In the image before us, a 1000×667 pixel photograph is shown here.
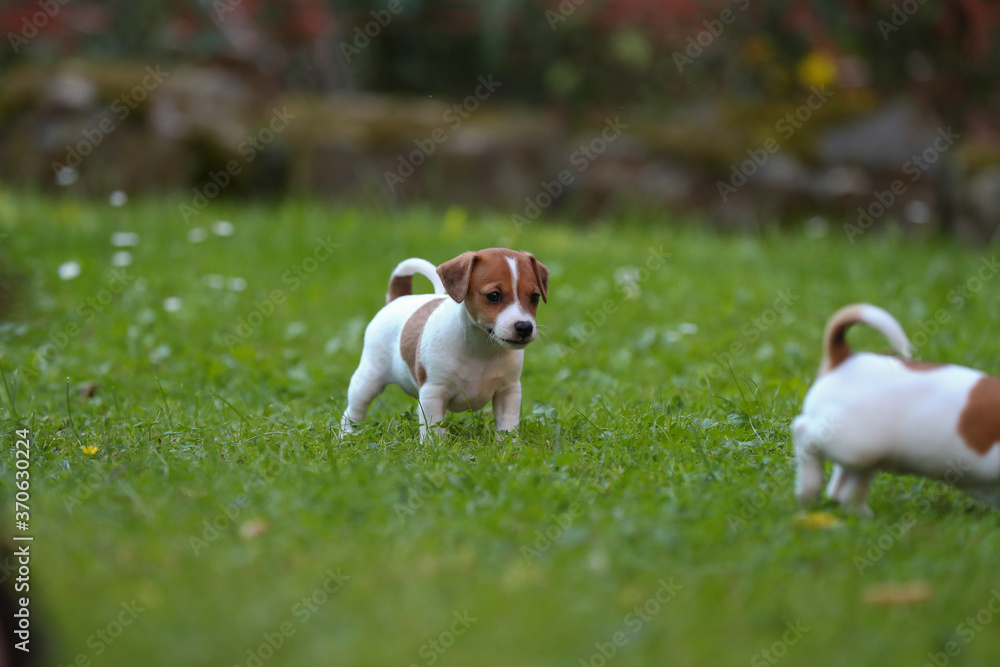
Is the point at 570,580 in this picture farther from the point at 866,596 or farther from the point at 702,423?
the point at 702,423

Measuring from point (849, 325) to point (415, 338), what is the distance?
1.76 m

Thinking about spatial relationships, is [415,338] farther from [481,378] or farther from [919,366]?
[919,366]

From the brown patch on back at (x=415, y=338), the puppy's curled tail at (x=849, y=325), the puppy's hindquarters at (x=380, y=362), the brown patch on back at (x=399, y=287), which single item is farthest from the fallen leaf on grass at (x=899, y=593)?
the brown patch on back at (x=399, y=287)

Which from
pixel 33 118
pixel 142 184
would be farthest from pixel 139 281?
pixel 33 118

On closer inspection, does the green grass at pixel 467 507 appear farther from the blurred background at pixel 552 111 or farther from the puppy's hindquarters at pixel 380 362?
the blurred background at pixel 552 111

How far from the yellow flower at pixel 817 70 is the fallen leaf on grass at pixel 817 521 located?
9.65 meters

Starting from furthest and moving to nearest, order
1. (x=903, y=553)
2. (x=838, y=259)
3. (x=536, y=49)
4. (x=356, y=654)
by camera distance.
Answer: (x=536, y=49) → (x=838, y=259) → (x=903, y=553) → (x=356, y=654)

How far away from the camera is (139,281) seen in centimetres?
761

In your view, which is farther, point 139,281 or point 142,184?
point 142,184

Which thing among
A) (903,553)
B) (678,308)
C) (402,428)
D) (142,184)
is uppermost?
(903,553)

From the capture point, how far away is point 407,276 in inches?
193

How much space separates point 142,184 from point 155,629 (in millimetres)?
8868

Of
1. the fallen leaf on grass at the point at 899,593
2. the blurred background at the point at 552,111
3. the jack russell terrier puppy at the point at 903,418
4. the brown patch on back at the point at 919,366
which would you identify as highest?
the brown patch on back at the point at 919,366

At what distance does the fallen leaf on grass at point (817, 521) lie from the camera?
3256 mm
